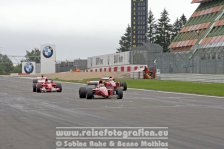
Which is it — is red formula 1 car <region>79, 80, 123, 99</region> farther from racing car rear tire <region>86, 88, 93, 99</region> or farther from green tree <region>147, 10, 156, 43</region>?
green tree <region>147, 10, 156, 43</region>

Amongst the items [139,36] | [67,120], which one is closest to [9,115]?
[67,120]

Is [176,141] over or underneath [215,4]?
underneath

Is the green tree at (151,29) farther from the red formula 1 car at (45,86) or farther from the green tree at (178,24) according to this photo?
the red formula 1 car at (45,86)

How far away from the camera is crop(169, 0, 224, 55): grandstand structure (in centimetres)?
5963

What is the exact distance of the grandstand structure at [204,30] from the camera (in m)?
59.6

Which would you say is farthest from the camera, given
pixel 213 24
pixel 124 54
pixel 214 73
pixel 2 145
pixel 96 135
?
pixel 124 54

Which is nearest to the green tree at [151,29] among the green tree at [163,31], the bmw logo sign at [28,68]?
the green tree at [163,31]

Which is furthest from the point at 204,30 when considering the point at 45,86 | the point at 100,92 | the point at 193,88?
the point at 100,92

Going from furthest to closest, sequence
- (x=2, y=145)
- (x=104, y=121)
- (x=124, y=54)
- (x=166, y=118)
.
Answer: (x=124, y=54) < (x=166, y=118) < (x=104, y=121) < (x=2, y=145)

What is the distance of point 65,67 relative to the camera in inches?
4053

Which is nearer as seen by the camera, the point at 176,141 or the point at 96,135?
the point at 176,141

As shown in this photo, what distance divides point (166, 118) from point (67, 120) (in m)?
2.77

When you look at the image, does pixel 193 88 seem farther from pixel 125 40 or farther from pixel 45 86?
pixel 125 40

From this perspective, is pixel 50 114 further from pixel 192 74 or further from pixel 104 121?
pixel 192 74
